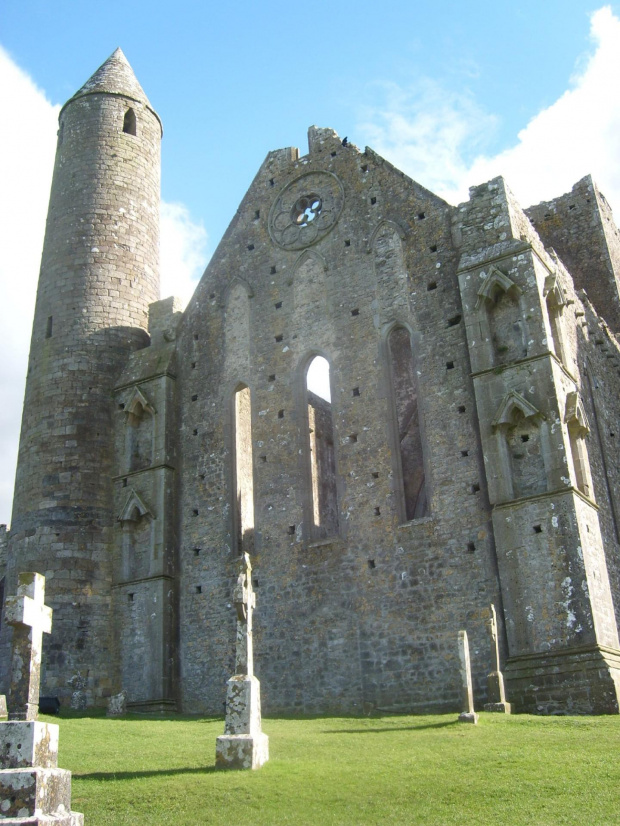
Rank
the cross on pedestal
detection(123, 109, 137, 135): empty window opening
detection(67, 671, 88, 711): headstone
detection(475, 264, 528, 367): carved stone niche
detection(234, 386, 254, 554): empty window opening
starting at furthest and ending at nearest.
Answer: detection(123, 109, 137, 135): empty window opening → detection(234, 386, 254, 554): empty window opening → detection(67, 671, 88, 711): headstone → detection(475, 264, 528, 367): carved stone niche → the cross on pedestal

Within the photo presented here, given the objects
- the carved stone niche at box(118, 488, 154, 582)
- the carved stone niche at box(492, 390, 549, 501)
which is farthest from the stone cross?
the carved stone niche at box(118, 488, 154, 582)

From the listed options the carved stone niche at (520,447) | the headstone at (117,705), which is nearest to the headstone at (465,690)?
the carved stone niche at (520,447)

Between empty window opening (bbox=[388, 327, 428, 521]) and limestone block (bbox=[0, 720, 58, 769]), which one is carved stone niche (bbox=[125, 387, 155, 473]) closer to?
empty window opening (bbox=[388, 327, 428, 521])

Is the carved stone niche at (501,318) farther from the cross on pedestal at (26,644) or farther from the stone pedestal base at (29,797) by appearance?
the stone pedestal base at (29,797)

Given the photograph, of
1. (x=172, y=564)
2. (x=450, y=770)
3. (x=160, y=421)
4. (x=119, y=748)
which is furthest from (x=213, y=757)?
(x=160, y=421)

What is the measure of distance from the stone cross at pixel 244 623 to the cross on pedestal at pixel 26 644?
3.82 meters

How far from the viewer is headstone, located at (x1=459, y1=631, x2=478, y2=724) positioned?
42.3 feet

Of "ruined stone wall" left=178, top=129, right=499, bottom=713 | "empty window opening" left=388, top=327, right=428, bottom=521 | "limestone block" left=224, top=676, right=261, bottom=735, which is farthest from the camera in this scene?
"empty window opening" left=388, top=327, right=428, bottom=521

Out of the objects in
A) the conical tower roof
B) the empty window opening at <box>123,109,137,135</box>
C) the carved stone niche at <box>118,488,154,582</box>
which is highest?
the conical tower roof

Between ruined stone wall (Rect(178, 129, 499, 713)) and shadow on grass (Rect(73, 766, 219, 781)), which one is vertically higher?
ruined stone wall (Rect(178, 129, 499, 713))

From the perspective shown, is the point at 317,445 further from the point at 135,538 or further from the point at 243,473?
the point at 135,538

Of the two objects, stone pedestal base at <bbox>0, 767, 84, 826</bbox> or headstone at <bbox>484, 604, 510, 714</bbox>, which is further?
headstone at <bbox>484, 604, 510, 714</bbox>

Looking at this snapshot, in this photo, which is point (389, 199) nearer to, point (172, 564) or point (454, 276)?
point (454, 276)

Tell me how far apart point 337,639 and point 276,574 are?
75.6 inches
